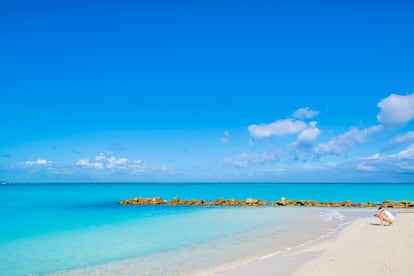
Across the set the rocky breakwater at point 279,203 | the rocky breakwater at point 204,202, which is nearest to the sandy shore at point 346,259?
the rocky breakwater at point 279,203

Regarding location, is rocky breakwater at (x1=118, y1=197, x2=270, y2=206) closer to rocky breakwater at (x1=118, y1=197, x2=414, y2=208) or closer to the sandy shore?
rocky breakwater at (x1=118, y1=197, x2=414, y2=208)

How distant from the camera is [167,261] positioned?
1471cm

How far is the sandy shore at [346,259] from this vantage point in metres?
11.1

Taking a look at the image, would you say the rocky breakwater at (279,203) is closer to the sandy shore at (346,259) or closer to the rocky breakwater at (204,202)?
the rocky breakwater at (204,202)

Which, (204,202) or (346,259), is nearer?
(346,259)

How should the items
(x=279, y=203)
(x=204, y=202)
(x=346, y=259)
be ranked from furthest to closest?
1. (x=204, y=202)
2. (x=279, y=203)
3. (x=346, y=259)

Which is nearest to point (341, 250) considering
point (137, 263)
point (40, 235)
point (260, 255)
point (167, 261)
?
point (260, 255)

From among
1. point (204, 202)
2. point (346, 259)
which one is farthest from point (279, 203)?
point (346, 259)

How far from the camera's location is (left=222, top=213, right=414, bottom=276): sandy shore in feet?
36.4

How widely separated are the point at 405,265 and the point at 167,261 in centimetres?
826

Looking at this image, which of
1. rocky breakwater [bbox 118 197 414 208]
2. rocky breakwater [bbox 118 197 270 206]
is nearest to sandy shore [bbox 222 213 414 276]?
rocky breakwater [bbox 118 197 414 208]

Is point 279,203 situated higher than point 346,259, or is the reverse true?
point 279,203

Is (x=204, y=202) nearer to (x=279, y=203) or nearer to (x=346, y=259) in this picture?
(x=279, y=203)

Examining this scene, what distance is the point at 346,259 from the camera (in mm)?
12656
